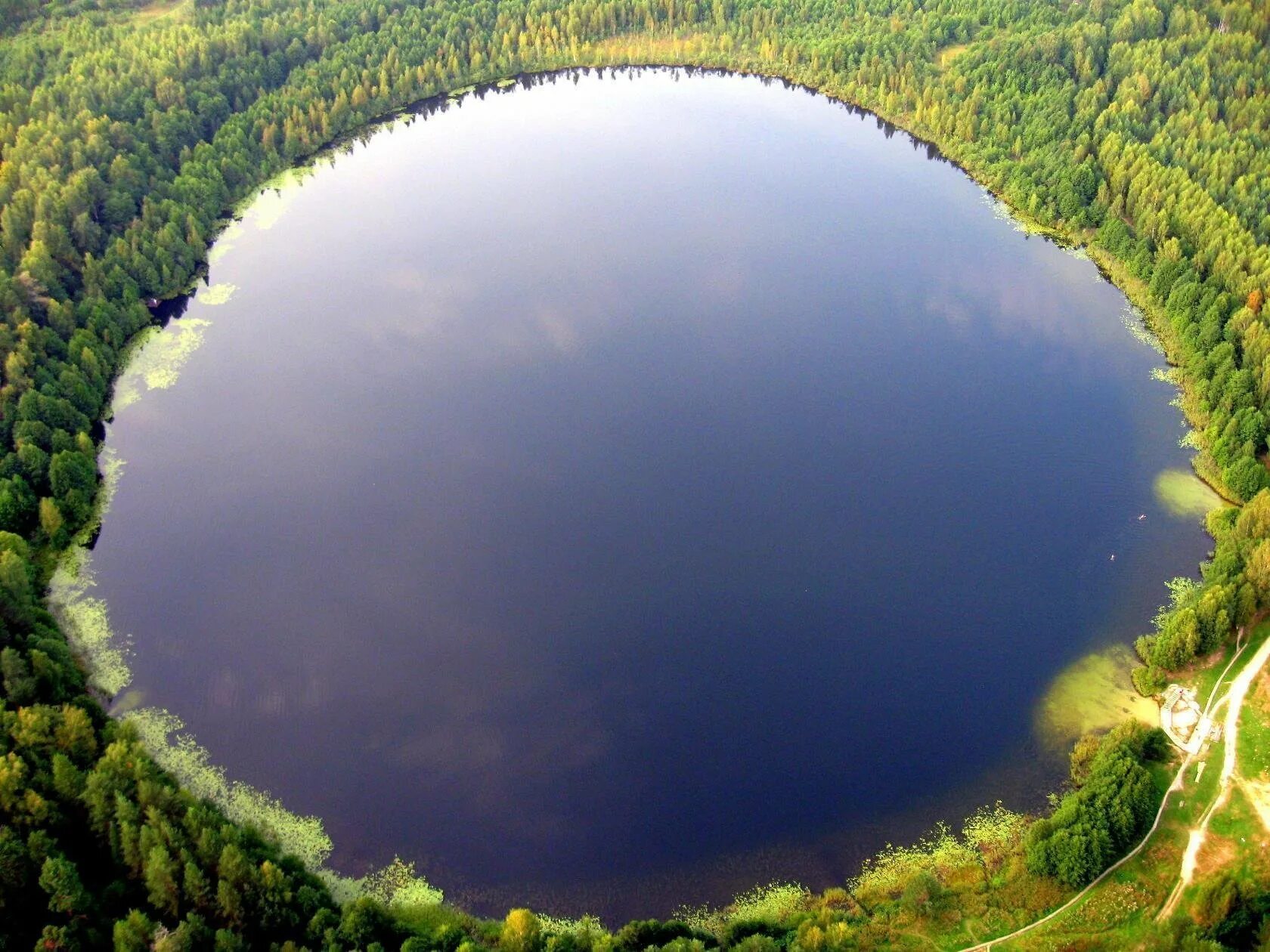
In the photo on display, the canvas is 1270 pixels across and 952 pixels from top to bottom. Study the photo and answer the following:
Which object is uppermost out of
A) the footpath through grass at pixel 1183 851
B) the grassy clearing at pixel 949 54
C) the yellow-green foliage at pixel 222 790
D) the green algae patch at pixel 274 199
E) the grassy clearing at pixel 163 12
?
the grassy clearing at pixel 163 12

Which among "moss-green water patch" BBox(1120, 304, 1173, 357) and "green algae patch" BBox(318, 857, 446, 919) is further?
"moss-green water patch" BBox(1120, 304, 1173, 357)

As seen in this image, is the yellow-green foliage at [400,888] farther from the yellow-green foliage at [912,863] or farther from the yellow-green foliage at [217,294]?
the yellow-green foliage at [217,294]

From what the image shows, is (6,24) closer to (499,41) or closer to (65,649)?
(499,41)

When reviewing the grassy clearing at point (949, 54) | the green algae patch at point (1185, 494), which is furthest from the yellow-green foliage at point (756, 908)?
the grassy clearing at point (949, 54)

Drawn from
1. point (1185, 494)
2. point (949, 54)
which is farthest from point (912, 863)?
point (949, 54)

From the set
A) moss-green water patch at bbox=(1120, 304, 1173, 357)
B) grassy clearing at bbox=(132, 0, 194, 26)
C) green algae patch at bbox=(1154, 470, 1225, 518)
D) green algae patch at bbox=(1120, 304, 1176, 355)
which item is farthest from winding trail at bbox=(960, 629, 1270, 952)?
grassy clearing at bbox=(132, 0, 194, 26)

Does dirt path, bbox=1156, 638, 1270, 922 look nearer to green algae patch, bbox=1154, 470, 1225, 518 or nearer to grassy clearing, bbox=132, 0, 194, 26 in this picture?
green algae patch, bbox=1154, 470, 1225, 518
